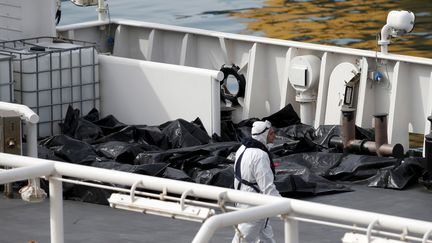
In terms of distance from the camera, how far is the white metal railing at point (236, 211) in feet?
17.4

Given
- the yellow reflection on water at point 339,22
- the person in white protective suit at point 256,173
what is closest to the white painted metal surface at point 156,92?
the person in white protective suit at point 256,173

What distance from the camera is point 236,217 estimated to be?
5.40 meters

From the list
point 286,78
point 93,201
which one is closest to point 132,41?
point 286,78

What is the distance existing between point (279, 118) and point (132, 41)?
3398mm

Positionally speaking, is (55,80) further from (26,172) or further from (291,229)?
(291,229)

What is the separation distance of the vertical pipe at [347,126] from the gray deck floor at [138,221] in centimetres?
109

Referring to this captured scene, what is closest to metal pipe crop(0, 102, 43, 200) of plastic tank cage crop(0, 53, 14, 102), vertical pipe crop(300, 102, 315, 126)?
plastic tank cage crop(0, 53, 14, 102)

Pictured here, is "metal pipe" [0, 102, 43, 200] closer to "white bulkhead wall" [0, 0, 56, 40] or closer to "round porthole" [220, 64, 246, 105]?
"white bulkhead wall" [0, 0, 56, 40]

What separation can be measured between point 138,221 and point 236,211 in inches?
240

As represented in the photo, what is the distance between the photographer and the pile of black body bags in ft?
41.0

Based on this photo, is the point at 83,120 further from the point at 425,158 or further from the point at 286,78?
the point at 425,158

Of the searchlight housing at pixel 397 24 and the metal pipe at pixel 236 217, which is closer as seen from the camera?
the metal pipe at pixel 236 217

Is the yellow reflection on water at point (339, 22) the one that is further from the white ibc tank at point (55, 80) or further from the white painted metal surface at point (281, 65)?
the white ibc tank at point (55, 80)

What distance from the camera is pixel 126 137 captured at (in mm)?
14453
